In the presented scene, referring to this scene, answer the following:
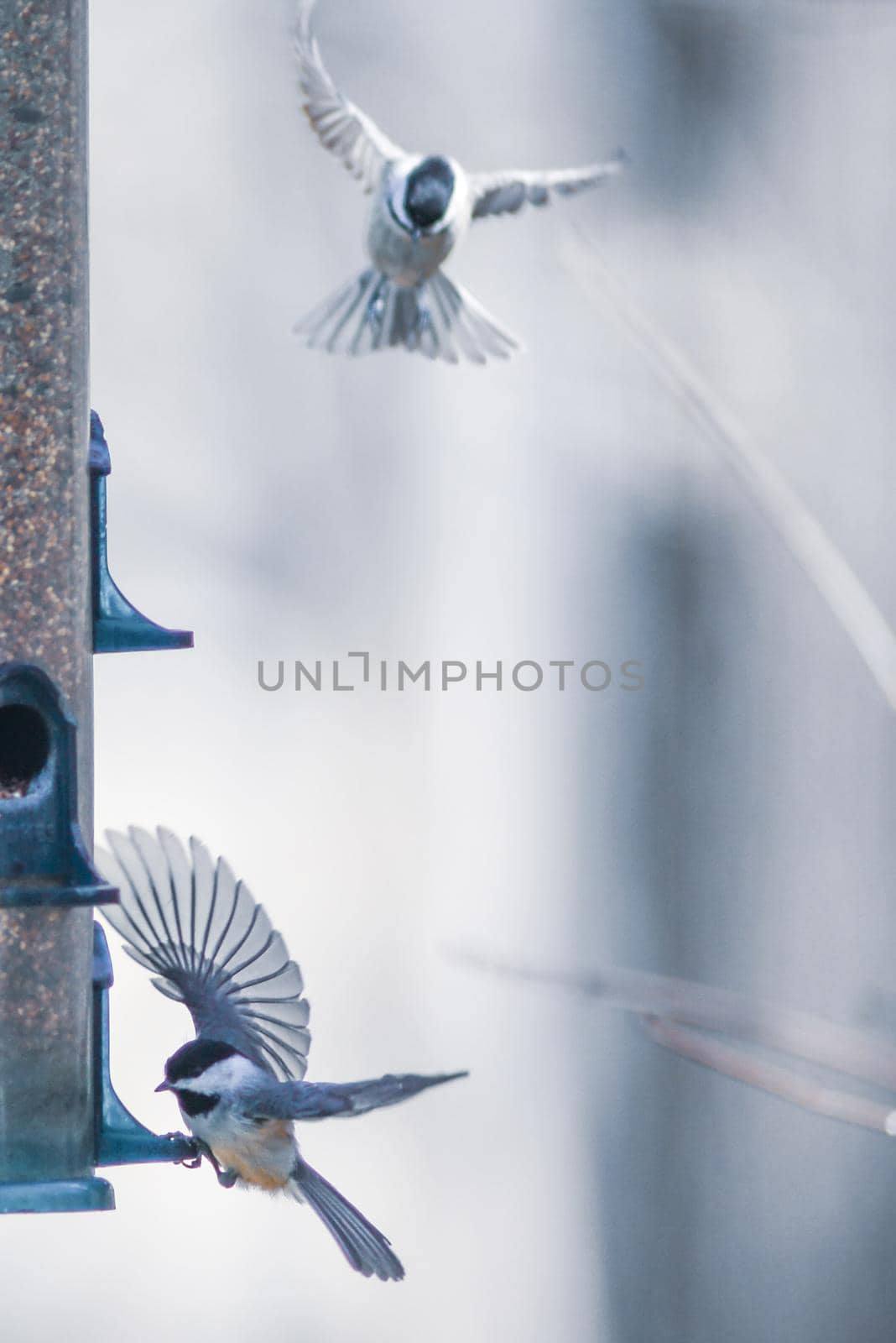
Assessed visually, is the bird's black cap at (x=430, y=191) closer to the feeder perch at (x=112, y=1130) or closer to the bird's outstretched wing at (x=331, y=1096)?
the feeder perch at (x=112, y=1130)

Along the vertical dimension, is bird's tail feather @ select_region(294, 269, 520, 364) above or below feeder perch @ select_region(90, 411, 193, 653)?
above

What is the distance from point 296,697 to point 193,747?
378 mm

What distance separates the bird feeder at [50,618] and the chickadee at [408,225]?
74 cm

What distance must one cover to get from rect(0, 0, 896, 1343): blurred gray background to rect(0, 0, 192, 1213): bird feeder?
239 cm

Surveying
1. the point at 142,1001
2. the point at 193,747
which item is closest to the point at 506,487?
the point at 193,747

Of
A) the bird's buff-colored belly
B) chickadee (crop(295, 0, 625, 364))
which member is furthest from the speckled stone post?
chickadee (crop(295, 0, 625, 364))

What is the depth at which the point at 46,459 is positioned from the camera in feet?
8.39

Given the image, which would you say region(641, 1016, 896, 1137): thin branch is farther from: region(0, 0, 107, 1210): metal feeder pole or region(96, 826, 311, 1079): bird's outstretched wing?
region(0, 0, 107, 1210): metal feeder pole

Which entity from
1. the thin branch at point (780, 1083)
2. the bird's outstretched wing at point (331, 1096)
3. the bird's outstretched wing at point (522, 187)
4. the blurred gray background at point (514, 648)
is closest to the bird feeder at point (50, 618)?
the bird's outstretched wing at point (331, 1096)

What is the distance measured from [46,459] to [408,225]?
3.30 feet

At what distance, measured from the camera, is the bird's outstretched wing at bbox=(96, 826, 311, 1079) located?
246 cm

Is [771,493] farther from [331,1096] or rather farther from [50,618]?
[50,618]

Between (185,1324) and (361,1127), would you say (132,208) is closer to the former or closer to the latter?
(361,1127)

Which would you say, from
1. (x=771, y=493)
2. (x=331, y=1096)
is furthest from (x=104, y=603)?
(x=771, y=493)
